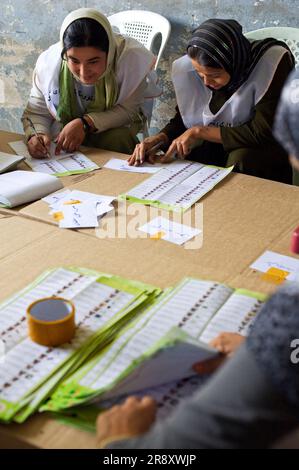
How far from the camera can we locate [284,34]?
2.71 metres

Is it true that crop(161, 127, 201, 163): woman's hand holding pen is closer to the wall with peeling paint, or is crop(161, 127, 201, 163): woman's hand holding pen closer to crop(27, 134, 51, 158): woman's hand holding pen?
crop(27, 134, 51, 158): woman's hand holding pen

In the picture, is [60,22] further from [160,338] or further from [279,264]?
[160,338]

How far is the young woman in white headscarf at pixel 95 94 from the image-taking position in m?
2.32

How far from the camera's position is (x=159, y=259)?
1508 mm

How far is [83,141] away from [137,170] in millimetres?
420

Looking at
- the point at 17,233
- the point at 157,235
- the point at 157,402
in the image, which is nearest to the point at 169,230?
the point at 157,235

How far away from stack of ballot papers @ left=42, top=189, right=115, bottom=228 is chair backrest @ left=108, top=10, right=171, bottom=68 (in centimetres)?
131

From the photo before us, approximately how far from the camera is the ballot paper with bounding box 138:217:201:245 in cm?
164

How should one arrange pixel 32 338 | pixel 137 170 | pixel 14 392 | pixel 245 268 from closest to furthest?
pixel 14 392 < pixel 32 338 < pixel 245 268 < pixel 137 170

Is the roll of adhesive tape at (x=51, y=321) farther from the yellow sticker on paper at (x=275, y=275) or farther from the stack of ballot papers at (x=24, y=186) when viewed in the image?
the stack of ballot papers at (x=24, y=186)

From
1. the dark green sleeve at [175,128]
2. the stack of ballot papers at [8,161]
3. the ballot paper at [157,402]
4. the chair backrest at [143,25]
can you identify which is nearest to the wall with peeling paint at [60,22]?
the chair backrest at [143,25]
